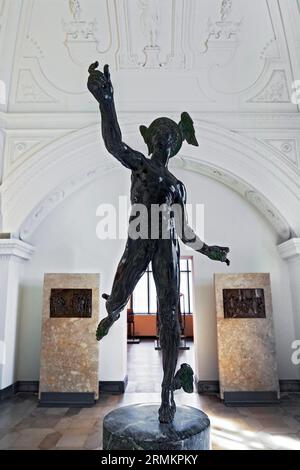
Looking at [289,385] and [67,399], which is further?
[289,385]

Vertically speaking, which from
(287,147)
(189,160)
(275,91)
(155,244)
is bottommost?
(155,244)

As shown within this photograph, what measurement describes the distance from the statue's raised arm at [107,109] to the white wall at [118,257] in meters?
5.11

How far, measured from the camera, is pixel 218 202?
7.16m

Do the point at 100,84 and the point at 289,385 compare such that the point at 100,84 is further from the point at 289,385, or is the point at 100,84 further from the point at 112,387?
the point at 289,385

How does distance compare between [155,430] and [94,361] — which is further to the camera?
[94,361]

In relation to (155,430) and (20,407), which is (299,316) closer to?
(20,407)

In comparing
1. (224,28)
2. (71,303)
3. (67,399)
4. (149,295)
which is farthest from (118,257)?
(149,295)

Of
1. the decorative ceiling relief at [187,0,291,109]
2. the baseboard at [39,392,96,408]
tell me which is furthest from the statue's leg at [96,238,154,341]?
the decorative ceiling relief at [187,0,291,109]

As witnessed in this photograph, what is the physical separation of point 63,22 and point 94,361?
19.6 ft

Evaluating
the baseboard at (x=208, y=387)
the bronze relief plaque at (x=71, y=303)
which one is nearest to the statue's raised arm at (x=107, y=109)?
the bronze relief plaque at (x=71, y=303)

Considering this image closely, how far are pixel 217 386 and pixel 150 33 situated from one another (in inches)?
261

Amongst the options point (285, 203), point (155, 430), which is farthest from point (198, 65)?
point (155, 430)

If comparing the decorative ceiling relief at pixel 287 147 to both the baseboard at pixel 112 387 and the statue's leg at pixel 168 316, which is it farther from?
the statue's leg at pixel 168 316

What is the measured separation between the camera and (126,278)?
1904 mm
